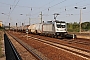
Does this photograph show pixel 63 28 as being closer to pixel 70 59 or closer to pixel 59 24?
pixel 59 24

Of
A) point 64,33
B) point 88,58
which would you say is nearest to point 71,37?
point 64,33

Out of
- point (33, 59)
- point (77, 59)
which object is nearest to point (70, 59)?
point (77, 59)

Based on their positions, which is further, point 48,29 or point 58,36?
point 48,29

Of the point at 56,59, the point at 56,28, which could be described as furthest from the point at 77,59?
the point at 56,28

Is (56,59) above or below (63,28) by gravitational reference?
below

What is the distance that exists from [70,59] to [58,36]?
21473mm

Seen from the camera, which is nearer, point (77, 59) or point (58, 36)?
point (77, 59)

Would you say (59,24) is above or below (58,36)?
above

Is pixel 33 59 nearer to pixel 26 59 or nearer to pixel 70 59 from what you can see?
pixel 26 59

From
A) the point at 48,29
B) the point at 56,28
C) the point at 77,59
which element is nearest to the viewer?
the point at 77,59

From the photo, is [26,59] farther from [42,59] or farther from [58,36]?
[58,36]

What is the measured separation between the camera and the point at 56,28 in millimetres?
32344

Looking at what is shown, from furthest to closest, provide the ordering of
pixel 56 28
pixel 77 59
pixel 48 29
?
pixel 48 29
pixel 56 28
pixel 77 59

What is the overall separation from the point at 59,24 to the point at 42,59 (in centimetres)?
2111
